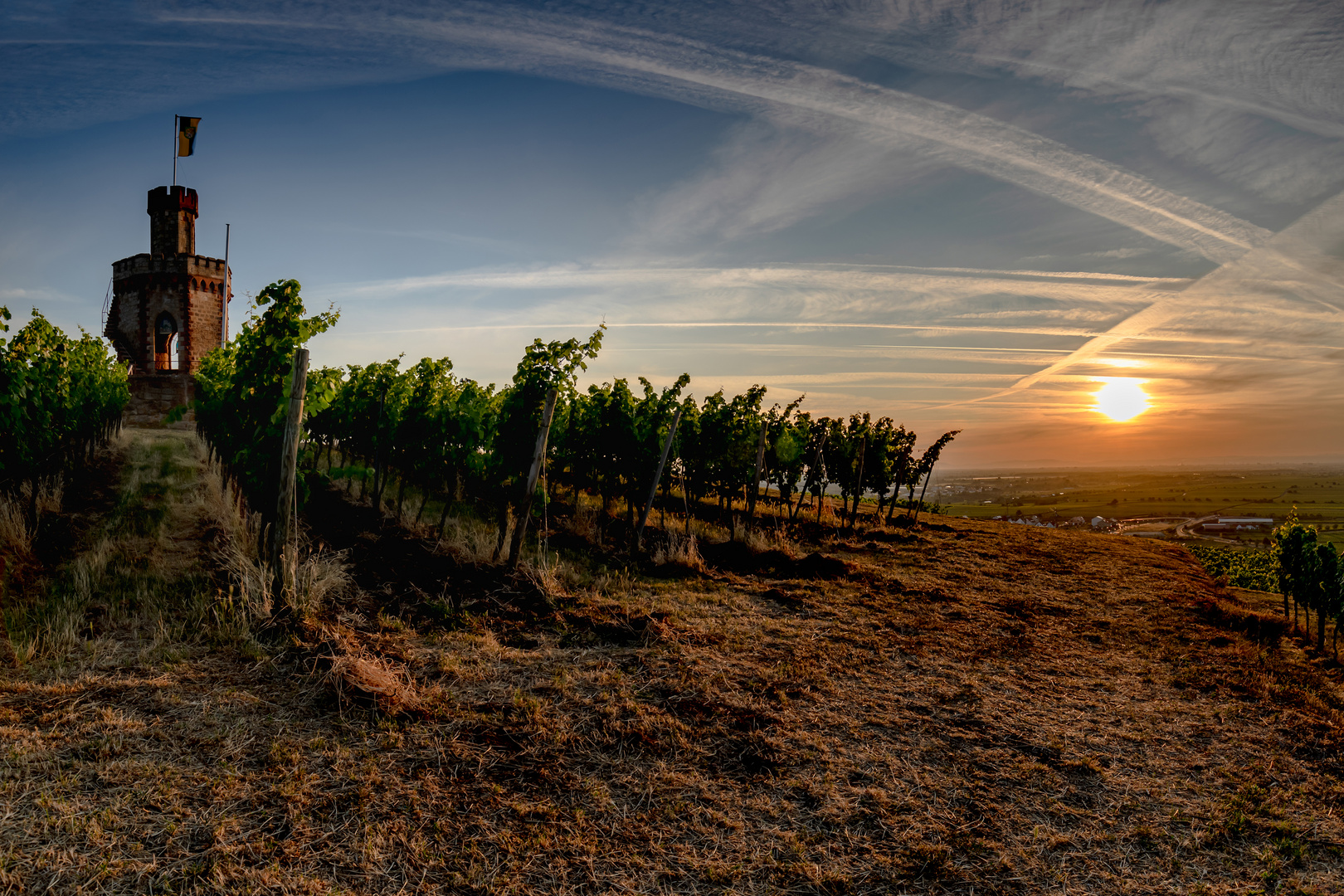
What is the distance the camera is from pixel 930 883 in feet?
11.1

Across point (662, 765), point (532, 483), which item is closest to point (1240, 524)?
point (532, 483)

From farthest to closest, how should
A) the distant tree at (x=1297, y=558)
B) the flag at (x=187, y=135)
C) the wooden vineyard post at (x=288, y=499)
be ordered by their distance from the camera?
the flag at (x=187, y=135), the distant tree at (x=1297, y=558), the wooden vineyard post at (x=288, y=499)

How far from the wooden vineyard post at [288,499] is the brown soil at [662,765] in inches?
30.6

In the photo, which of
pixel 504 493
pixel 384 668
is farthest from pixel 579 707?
pixel 504 493

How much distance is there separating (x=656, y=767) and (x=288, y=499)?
Answer: 5.01 metres

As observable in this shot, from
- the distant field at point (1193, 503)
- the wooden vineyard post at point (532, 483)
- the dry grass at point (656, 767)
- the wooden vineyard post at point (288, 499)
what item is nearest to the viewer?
the dry grass at point (656, 767)

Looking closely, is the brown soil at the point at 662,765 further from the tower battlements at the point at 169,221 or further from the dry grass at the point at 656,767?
the tower battlements at the point at 169,221

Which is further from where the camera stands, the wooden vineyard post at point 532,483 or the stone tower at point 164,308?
the stone tower at point 164,308

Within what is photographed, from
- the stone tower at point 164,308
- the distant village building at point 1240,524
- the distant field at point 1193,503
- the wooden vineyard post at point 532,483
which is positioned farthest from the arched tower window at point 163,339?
the distant village building at point 1240,524

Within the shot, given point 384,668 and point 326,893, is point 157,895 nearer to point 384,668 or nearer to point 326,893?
point 326,893

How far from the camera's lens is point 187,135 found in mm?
34938

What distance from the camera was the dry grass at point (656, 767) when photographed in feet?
11.1

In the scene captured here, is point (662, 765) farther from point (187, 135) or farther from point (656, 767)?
point (187, 135)

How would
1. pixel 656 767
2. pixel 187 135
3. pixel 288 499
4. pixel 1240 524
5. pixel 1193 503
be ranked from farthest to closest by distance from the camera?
1. pixel 1193 503
2. pixel 1240 524
3. pixel 187 135
4. pixel 288 499
5. pixel 656 767
